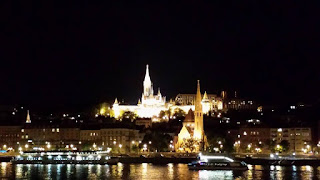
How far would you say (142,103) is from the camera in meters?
127

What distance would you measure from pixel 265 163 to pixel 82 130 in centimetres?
3570

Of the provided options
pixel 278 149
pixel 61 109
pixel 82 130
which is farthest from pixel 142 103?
pixel 278 149

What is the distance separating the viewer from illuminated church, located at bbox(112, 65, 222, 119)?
123150mm

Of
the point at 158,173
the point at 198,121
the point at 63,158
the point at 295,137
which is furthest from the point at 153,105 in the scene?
the point at 158,173

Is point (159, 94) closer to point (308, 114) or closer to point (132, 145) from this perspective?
Result: point (308, 114)

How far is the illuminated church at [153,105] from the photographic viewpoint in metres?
123

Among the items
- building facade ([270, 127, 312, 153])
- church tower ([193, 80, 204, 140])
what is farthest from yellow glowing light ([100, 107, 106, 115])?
building facade ([270, 127, 312, 153])

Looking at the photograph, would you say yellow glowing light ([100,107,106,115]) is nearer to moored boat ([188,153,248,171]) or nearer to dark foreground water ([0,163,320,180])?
moored boat ([188,153,248,171])

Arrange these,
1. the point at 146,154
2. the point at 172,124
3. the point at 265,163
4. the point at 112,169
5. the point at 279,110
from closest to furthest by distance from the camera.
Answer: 1. the point at 112,169
2. the point at 265,163
3. the point at 146,154
4. the point at 172,124
5. the point at 279,110

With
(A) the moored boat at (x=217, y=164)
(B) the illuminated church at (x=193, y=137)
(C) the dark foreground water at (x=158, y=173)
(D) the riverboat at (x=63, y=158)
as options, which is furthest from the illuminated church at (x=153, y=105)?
(C) the dark foreground water at (x=158, y=173)

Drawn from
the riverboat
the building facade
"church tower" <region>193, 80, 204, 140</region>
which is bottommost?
the riverboat

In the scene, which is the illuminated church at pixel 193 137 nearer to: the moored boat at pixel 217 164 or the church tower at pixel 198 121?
the church tower at pixel 198 121

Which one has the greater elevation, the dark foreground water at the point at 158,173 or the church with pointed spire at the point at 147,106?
the church with pointed spire at the point at 147,106

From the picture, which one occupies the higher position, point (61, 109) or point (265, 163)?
point (61, 109)
